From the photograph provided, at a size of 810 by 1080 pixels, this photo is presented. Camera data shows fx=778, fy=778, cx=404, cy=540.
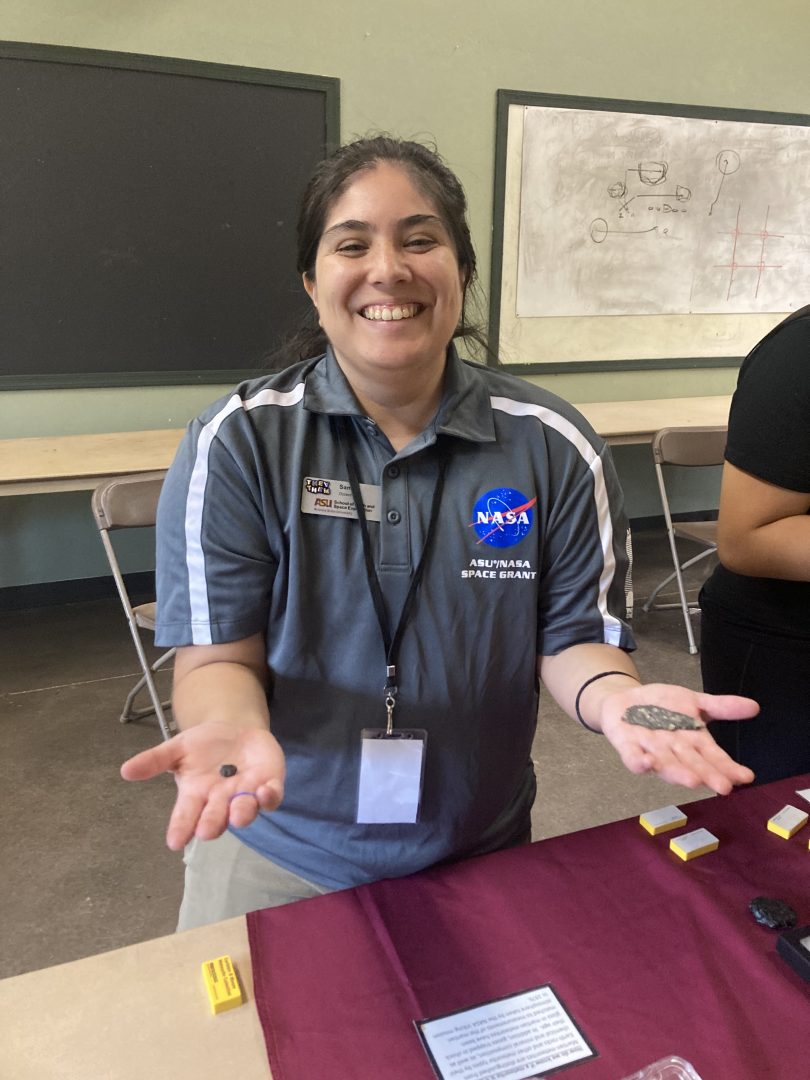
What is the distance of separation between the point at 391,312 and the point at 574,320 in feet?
11.9

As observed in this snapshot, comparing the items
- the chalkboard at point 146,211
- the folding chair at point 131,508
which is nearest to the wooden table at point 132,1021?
the folding chair at point 131,508

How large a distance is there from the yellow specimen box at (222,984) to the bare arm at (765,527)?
98cm

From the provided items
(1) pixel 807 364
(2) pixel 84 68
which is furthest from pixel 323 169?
(2) pixel 84 68

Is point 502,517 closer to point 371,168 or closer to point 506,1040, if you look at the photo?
point 371,168

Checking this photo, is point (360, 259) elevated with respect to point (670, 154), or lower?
lower

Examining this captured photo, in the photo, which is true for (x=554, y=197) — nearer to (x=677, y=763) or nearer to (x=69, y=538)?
(x=69, y=538)

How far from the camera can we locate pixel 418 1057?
0.68m

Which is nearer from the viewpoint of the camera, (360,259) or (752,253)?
(360,259)

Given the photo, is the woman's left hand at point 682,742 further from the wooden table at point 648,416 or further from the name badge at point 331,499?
the wooden table at point 648,416

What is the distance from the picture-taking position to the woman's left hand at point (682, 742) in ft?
2.64

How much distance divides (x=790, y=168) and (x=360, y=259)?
15.0 ft

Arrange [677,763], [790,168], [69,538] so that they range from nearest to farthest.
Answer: [677,763]
[69,538]
[790,168]

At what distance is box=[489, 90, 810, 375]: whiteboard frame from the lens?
13.3ft

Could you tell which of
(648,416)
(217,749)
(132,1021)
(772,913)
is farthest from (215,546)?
(648,416)
